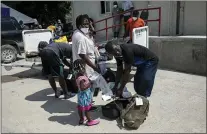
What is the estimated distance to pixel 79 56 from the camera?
15.5 ft

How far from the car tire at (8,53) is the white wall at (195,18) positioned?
701 cm

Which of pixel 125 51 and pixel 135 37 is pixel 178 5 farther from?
pixel 125 51

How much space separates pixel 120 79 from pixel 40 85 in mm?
3314

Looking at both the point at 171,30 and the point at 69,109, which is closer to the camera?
the point at 69,109

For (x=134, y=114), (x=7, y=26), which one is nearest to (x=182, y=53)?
(x=134, y=114)

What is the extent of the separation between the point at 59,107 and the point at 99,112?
0.93 m

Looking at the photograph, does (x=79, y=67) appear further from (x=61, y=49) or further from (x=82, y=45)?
(x=61, y=49)

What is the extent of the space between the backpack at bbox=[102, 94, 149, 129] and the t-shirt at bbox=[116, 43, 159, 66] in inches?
24.6

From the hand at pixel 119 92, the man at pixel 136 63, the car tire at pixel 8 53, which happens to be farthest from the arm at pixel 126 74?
the car tire at pixel 8 53

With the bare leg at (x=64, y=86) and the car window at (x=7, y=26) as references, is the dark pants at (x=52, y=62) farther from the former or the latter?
the car window at (x=7, y=26)

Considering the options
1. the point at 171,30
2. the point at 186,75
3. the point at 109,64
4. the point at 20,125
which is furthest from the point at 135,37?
the point at 171,30

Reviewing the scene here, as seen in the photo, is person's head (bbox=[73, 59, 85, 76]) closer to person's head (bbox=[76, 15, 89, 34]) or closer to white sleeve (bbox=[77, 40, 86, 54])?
white sleeve (bbox=[77, 40, 86, 54])

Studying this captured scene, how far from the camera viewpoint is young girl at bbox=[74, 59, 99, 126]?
4488 mm

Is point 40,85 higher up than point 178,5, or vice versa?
point 178,5
